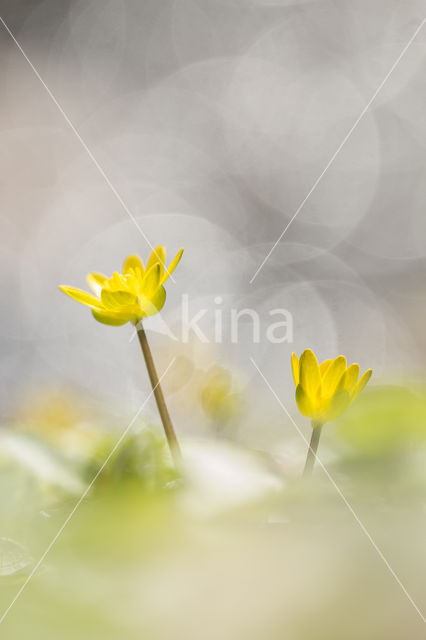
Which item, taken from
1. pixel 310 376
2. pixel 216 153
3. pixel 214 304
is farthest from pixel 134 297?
pixel 216 153

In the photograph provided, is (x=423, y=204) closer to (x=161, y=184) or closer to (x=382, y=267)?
(x=382, y=267)

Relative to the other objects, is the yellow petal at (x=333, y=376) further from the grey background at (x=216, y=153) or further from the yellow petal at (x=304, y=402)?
the grey background at (x=216, y=153)

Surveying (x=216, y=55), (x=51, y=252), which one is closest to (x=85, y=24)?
(x=216, y=55)

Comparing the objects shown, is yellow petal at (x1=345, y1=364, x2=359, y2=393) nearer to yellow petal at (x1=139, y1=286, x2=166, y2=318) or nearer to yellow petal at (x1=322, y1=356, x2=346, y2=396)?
yellow petal at (x1=322, y1=356, x2=346, y2=396)

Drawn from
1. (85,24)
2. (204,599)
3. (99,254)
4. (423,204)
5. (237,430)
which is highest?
(85,24)

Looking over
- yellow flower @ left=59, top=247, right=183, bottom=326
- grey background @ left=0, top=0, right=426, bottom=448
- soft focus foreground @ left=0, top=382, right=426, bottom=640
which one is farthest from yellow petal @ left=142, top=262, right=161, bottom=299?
grey background @ left=0, top=0, right=426, bottom=448

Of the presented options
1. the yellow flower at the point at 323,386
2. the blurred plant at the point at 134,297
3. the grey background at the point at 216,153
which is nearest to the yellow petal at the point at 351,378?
the yellow flower at the point at 323,386

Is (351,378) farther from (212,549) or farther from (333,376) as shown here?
(212,549)
